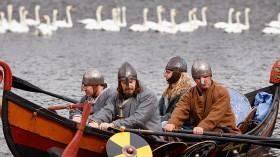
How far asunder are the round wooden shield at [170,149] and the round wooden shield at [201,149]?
0.10m

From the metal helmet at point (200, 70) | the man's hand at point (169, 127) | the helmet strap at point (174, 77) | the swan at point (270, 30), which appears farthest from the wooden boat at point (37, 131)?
the swan at point (270, 30)

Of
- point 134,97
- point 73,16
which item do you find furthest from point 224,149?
point 73,16

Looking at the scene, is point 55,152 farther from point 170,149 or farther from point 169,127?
point 169,127

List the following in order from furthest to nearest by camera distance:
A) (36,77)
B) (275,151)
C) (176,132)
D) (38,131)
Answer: (36,77) → (275,151) → (176,132) → (38,131)

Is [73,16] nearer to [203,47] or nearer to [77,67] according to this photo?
[203,47]

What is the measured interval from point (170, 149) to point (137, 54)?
20827 mm

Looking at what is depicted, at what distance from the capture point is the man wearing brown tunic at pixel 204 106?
1357cm

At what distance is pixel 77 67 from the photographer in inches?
1184

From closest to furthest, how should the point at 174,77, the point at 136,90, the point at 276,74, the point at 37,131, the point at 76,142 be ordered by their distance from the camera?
the point at 76,142 < the point at 37,131 < the point at 136,90 < the point at 174,77 < the point at 276,74

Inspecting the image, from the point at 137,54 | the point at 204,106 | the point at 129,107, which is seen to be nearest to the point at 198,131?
the point at 204,106

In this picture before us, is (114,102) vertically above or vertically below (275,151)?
above

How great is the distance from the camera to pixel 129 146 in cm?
1286

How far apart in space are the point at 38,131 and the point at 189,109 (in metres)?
2.61

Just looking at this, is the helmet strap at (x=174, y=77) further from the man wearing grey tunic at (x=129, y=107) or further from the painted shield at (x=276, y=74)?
the painted shield at (x=276, y=74)
